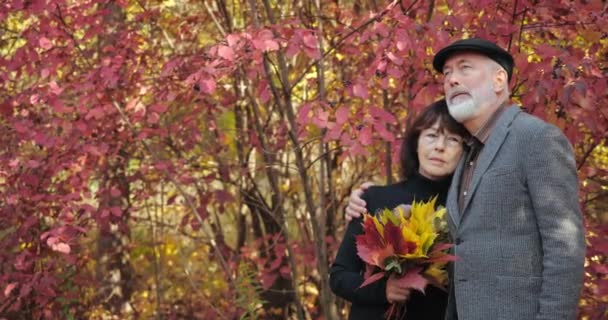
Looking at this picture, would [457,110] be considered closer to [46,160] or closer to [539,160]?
[539,160]

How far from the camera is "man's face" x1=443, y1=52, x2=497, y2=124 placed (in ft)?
8.54

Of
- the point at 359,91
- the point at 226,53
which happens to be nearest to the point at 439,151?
the point at 359,91

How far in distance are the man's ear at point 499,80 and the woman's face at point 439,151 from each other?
0.90ft

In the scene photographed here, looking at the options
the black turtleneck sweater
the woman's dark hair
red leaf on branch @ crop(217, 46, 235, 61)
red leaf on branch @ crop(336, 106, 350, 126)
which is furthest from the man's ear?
red leaf on branch @ crop(217, 46, 235, 61)

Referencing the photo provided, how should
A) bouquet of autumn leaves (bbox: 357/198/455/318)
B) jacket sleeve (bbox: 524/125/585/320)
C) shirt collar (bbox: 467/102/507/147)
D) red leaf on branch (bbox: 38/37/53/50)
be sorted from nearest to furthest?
jacket sleeve (bbox: 524/125/585/320) → bouquet of autumn leaves (bbox: 357/198/455/318) → shirt collar (bbox: 467/102/507/147) → red leaf on branch (bbox: 38/37/53/50)

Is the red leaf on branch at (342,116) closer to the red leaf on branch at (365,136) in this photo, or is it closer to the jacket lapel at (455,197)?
the red leaf on branch at (365,136)

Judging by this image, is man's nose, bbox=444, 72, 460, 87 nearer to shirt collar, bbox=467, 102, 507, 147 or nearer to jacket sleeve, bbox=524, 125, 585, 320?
shirt collar, bbox=467, 102, 507, 147

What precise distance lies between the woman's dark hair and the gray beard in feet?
0.67

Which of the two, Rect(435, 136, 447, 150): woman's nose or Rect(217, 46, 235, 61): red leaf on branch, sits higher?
Rect(217, 46, 235, 61): red leaf on branch

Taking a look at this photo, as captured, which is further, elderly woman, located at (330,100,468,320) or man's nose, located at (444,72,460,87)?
elderly woman, located at (330,100,468,320)

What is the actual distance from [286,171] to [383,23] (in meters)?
2.42

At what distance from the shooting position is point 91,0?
4.77 meters

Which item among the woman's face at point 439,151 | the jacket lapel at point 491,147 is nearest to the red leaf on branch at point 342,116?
the woman's face at point 439,151

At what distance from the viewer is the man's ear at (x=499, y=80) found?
262 centimetres
